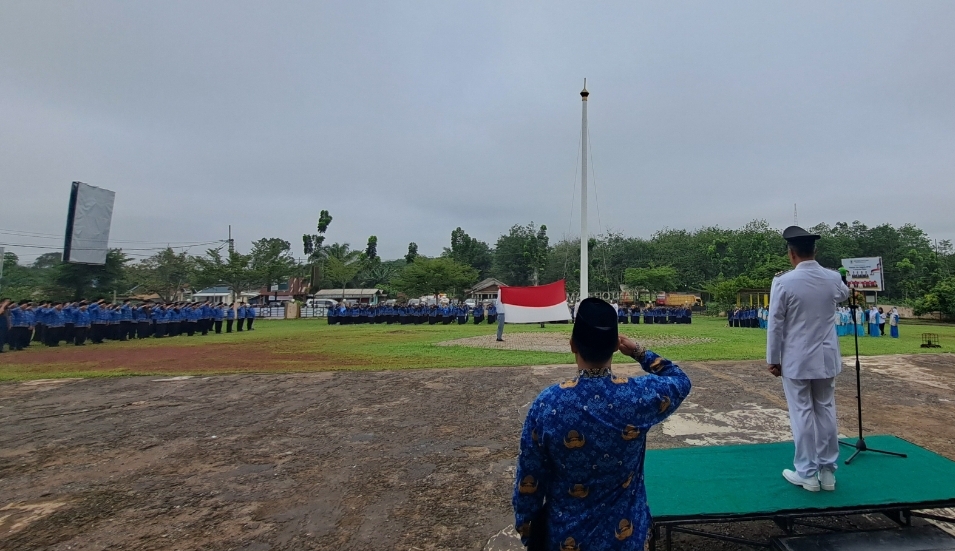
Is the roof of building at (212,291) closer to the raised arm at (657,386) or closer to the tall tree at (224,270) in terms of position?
the tall tree at (224,270)

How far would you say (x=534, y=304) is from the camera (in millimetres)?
17469

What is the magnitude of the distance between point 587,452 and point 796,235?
2.80 meters

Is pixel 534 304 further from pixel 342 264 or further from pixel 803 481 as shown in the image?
pixel 342 264

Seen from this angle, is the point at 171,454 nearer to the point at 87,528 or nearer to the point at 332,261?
the point at 87,528

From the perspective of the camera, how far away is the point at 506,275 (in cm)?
6869

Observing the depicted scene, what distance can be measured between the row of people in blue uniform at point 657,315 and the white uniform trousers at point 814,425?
28.0m

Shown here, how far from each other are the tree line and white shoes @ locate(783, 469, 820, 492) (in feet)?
121

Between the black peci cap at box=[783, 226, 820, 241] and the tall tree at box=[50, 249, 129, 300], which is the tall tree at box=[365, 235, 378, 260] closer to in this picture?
the tall tree at box=[50, 249, 129, 300]

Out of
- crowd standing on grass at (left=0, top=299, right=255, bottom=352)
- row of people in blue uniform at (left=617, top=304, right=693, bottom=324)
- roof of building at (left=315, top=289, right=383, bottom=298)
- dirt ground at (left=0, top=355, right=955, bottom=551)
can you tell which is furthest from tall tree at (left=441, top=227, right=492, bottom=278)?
dirt ground at (left=0, top=355, right=955, bottom=551)

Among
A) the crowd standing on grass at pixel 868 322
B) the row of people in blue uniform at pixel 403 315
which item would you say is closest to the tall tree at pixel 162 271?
the row of people in blue uniform at pixel 403 315

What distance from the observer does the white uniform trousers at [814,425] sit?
3.24 m

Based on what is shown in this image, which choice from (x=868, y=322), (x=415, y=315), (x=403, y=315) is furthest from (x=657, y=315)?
(x=403, y=315)

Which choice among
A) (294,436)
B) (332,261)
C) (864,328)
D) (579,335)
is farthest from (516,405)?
(332,261)

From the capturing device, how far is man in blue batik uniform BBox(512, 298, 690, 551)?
1.70m
